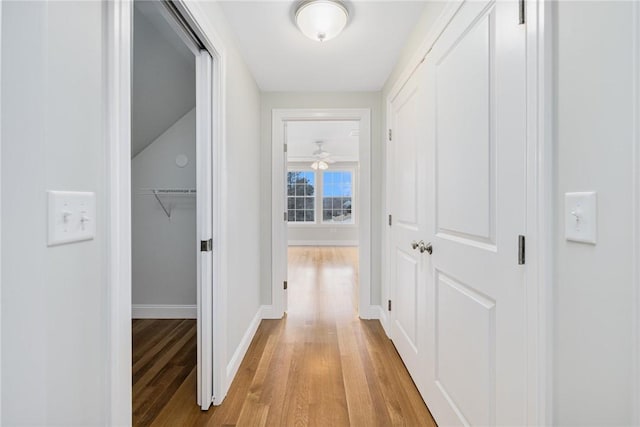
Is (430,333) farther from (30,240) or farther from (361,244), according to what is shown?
(30,240)

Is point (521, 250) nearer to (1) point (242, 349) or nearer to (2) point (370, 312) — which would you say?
(1) point (242, 349)

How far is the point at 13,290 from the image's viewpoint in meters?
0.59

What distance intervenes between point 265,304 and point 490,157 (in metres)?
2.52

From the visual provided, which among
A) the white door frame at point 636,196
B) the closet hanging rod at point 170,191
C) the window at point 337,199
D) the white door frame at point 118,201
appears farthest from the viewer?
the window at point 337,199

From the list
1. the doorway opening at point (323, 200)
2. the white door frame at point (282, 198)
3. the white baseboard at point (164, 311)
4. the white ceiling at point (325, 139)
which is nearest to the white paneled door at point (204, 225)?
→ the white door frame at point (282, 198)

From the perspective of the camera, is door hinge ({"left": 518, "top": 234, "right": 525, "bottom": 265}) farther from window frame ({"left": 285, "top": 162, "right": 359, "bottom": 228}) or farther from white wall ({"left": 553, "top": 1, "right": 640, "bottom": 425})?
window frame ({"left": 285, "top": 162, "right": 359, "bottom": 228})

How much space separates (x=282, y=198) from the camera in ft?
9.93

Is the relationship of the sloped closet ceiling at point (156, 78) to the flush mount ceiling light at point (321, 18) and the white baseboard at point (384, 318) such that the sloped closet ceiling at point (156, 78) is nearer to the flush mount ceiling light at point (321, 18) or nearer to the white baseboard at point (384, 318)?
the flush mount ceiling light at point (321, 18)

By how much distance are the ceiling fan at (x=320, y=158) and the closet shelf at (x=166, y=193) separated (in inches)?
147

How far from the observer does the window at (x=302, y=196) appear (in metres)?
8.23

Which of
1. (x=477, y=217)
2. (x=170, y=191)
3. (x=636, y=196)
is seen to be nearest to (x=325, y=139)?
(x=170, y=191)

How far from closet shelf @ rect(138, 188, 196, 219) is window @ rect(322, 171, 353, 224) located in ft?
18.5

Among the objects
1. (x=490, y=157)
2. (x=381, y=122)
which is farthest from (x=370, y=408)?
(x=381, y=122)

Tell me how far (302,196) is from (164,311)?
5.68 metres
